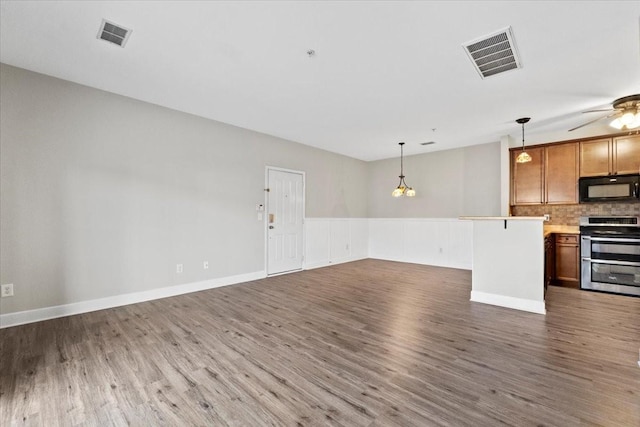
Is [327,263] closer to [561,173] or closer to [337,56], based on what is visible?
[337,56]

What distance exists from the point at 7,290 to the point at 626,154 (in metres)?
8.64

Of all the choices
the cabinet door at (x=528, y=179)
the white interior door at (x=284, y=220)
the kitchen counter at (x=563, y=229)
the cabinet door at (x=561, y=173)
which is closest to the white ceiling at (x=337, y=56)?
the cabinet door at (x=561, y=173)

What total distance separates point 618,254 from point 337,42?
5.23 meters

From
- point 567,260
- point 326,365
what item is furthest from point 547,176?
point 326,365

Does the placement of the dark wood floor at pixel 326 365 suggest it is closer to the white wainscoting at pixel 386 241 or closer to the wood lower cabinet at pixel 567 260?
the wood lower cabinet at pixel 567 260

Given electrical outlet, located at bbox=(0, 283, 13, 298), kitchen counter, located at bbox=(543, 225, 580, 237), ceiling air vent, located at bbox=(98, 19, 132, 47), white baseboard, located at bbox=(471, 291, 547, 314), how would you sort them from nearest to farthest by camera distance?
ceiling air vent, located at bbox=(98, 19, 132, 47)
electrical outlet, located at bbox=(0, 283, 13, 298)
white baseboard, located at bbox=(471, 291, 547, 314)
kitchen counter, located at bbox=(543, 225, 580, 237)

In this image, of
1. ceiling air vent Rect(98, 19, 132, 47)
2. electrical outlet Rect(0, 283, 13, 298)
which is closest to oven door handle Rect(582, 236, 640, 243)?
ceiling air vent Rect(98, 19, 132, 47)

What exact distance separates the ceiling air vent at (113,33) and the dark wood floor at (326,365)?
2818 millimetres

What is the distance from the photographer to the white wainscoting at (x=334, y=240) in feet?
20.7

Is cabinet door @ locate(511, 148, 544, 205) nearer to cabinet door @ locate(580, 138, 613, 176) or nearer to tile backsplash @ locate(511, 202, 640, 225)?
tile backsplash @ locate(511, 202, 640, 225)

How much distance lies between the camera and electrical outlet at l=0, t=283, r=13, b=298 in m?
2.89

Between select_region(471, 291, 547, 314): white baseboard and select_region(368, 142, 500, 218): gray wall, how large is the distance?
275cm

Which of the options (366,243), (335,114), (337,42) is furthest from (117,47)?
(366,243)

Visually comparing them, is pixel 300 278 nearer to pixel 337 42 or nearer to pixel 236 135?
pixel 236 135
